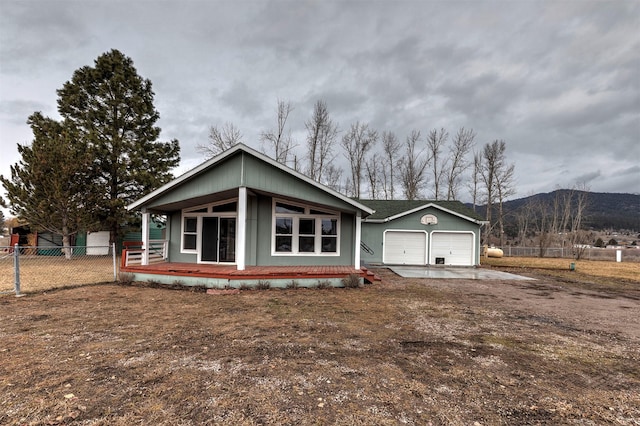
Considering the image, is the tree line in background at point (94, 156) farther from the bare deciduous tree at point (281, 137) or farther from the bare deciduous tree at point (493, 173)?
the bare deciduous tree at point (493, 173)

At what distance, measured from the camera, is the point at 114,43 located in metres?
19.1

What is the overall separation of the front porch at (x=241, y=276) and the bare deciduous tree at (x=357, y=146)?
72.9 feet

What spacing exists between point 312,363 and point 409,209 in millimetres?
14447

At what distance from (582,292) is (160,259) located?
1501cm

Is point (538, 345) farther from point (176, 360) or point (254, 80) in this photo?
point (254, 80)

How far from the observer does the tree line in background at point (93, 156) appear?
648 inches

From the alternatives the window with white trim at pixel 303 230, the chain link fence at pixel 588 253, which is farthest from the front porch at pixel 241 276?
the chain link fence at pixel 588 253

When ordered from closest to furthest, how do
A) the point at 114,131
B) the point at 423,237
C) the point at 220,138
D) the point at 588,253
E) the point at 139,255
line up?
the point at 139,255, the point at 423,237, the point at 114,131, the point at 220,138, the point at 588,253

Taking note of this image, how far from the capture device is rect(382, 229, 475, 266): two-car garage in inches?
653

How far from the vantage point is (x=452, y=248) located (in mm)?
16656

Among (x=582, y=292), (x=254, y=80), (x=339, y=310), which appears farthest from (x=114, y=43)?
(x=582, y=292)

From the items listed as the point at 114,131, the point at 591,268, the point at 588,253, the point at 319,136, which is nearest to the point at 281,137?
the point at 319,136

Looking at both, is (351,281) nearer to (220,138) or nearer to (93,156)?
(93,156)

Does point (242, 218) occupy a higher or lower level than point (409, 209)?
lower
